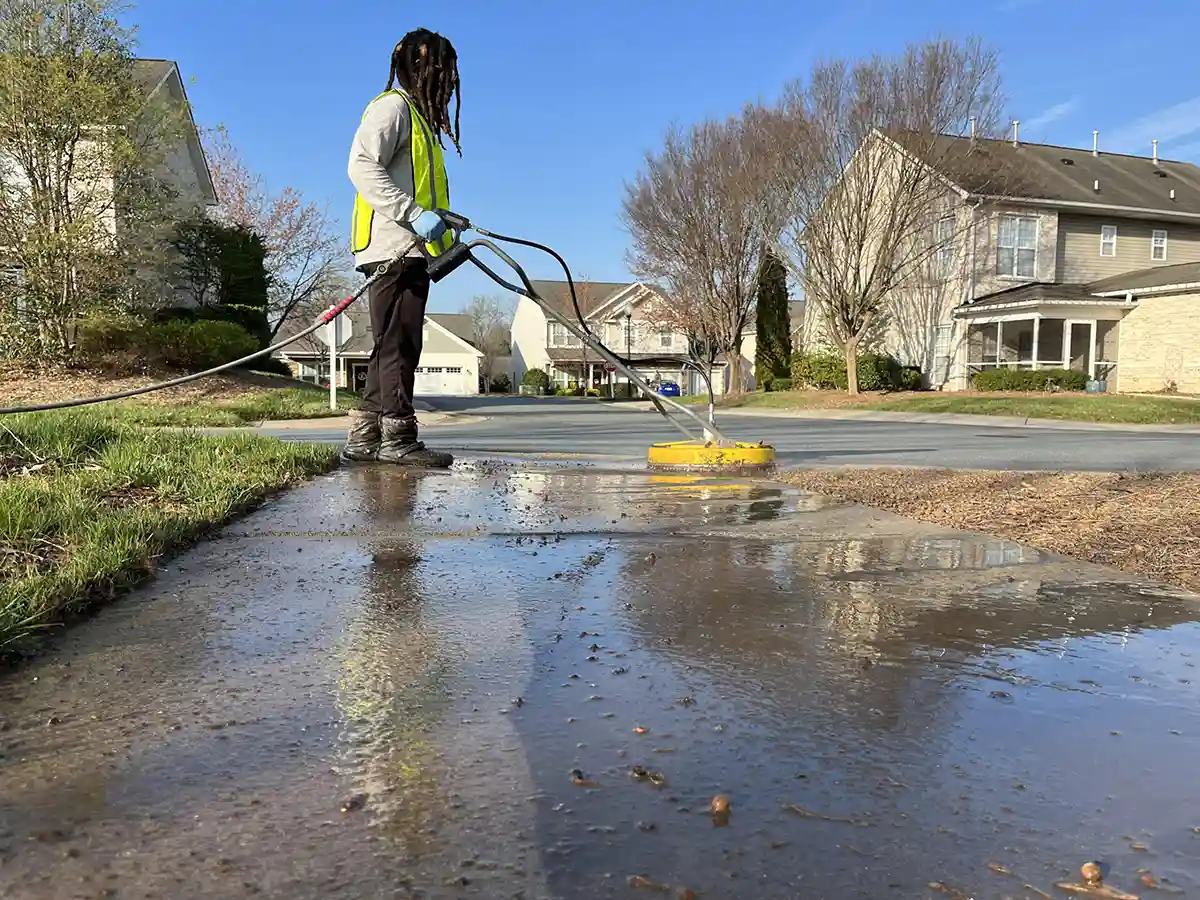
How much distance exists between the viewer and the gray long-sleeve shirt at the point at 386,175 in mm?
4812

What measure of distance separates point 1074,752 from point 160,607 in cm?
220

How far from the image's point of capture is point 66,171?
18422 mm

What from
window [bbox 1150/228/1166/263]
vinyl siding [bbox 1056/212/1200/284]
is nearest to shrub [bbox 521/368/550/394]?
vinyl siding [bbox 1056/212/1200/284]

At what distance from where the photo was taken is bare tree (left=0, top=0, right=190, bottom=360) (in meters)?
17.6

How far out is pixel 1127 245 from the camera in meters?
30.0

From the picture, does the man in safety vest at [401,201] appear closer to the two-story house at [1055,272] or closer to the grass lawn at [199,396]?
the grass lawn at [199,396]

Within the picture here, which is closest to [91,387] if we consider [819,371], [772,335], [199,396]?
[199,396]

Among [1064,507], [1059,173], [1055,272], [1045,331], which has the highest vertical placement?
[1059,173]

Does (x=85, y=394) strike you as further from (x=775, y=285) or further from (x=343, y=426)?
(x=775, y=285)

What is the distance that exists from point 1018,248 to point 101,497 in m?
30.5

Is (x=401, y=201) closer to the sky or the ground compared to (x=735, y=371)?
closer to the sky

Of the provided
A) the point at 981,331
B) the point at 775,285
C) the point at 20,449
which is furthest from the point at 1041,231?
the point at 20,449

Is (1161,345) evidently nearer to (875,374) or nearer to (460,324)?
(875,374)

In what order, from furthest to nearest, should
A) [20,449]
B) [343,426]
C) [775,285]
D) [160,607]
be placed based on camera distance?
[775,285] → [343,426] → [20,449] → [160,607]
